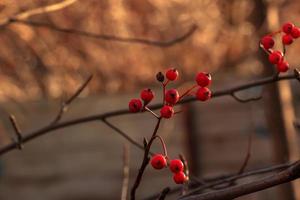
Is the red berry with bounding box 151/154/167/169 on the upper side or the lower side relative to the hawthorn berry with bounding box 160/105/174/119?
lower

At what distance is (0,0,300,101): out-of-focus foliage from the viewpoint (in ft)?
18.8

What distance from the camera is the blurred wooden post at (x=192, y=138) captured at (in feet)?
16.3

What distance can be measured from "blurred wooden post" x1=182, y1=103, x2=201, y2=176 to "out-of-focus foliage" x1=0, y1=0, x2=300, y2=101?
0.75m

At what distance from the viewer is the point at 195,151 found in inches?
197

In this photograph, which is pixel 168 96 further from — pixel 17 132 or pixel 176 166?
pixel 17 132

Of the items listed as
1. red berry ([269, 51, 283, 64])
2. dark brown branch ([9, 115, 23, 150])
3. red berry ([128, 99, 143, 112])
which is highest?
red berry ([269, 51, 283, 64])

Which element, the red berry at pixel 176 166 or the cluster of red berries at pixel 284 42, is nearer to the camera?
the red berry at pixel 176 166

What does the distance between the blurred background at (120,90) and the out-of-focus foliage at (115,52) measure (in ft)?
0.04

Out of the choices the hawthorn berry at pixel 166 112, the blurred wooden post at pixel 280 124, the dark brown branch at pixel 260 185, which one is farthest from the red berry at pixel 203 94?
the blurred wooden post at pixel 280 124

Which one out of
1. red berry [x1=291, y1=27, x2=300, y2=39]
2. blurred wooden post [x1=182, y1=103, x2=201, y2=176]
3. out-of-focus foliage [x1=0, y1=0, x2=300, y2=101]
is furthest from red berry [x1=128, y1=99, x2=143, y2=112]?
out-of-focus foliage [x1=0, y1=0, x2=300, y2=101]

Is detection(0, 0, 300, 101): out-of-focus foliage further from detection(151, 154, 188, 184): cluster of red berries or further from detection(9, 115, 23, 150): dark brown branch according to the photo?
detection(151, 154, 188, 184): cluster of red berries

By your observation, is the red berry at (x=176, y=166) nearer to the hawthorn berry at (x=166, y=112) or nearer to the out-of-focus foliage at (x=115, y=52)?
the hawthorn berry at (x=166, y=112)

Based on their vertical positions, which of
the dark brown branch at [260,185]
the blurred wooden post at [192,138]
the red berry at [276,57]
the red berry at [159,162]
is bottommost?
the blurred wooden post at [192,138]

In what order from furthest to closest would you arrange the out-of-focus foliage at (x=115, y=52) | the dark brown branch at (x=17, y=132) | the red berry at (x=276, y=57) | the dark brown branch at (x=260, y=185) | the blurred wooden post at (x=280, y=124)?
the out-of-focus foliage at (x=115, y=52) < the blurred wooden post at (x=280, y=124) < the dark brown branch at (x=17, y=132) < the red berry at (x=276, y=57) < the dark brown branch at (x=260, y=185)
